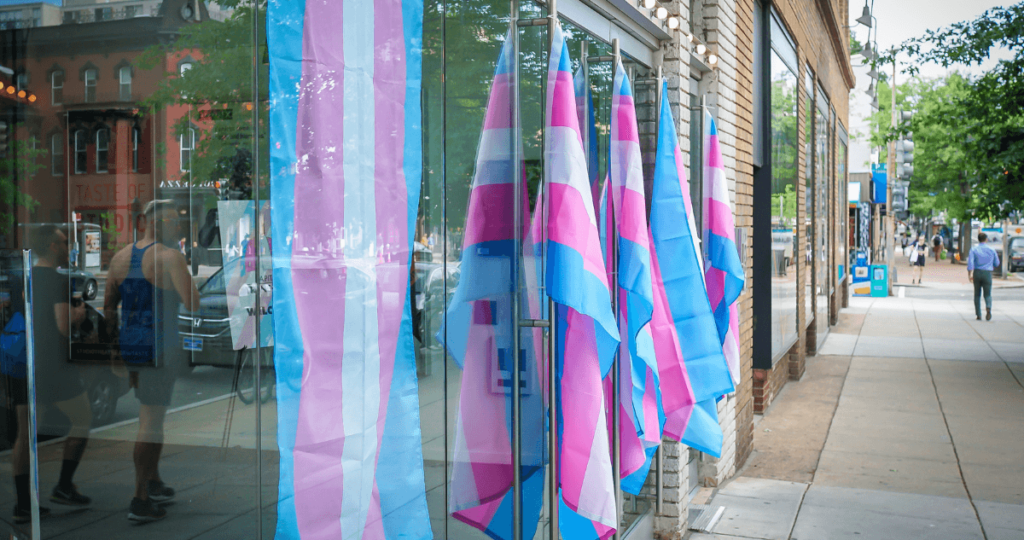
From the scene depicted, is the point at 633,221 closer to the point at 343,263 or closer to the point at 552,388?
the point at 552,388

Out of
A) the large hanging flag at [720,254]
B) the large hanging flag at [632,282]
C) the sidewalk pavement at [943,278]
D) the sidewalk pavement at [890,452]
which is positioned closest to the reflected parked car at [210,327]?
the large hanging flag at [632,282]

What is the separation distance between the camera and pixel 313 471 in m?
2.19

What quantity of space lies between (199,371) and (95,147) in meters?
0.72

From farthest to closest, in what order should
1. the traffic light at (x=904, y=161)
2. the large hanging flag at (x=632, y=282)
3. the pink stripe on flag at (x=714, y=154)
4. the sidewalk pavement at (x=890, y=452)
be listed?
the traffic light at (x=904, y=161) → the sidewalk pavement at (x=890, y=452) → the pink stripe on flag at (x=714, y=154) → the large hanging flag at (x=632, y=282)

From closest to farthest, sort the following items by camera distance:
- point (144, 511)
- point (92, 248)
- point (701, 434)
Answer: point (92, 248)
point (144, 511)
point (701, 434)

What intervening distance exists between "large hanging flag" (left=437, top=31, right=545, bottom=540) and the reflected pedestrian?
3.85 feet

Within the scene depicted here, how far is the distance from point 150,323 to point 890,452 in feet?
24.2

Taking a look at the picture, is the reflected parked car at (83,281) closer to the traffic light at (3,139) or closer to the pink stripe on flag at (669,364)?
the traffic light at (3,139)

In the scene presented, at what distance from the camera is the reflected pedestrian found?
2.17m

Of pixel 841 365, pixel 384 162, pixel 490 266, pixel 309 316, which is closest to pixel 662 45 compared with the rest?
pixel 490 266

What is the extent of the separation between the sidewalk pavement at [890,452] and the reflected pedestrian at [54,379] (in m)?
4.22

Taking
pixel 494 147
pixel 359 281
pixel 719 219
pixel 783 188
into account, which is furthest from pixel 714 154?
pixel 783 188

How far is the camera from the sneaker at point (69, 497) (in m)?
2.63

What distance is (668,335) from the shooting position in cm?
422
